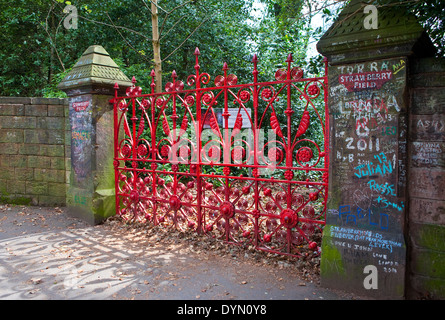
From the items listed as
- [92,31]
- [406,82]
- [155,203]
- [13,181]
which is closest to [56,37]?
[92,31]

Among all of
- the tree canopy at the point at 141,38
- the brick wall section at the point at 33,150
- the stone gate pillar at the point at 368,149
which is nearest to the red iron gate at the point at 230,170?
the stone gate pillar at the point at 368,149

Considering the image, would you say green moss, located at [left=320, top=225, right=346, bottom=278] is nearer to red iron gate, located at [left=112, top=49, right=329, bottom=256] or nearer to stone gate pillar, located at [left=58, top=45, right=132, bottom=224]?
red iron gate, located at [left=112, top=49, right=329, bottom=256]

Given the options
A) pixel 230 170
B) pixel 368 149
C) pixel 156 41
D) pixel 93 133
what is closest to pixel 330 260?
pixel 368 149

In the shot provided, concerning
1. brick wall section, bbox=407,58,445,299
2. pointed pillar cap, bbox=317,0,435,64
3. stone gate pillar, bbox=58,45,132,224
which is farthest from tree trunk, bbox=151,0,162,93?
brick wall section, bbox=407,58,445,299

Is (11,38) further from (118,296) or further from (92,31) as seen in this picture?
→ (118,296)

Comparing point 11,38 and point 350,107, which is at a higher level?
A: point 11,38

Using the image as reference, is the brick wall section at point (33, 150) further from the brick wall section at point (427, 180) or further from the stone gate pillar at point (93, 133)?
the brick wall section at point (427, 180)

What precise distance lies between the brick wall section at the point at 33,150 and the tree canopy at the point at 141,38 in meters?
2.44

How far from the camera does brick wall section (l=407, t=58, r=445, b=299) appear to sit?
301cm

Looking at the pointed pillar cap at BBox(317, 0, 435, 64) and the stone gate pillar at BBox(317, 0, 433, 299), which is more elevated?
the pointed pillar cap at BBox(317, 0, 435, 64)

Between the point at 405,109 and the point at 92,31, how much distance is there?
10108mm

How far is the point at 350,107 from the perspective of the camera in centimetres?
332

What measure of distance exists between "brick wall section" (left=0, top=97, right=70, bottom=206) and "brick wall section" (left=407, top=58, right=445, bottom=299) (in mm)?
5647

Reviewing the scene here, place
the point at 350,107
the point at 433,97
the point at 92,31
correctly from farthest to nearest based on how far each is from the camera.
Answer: the point at 92,31, the point at 350,107, the point at 433,97
